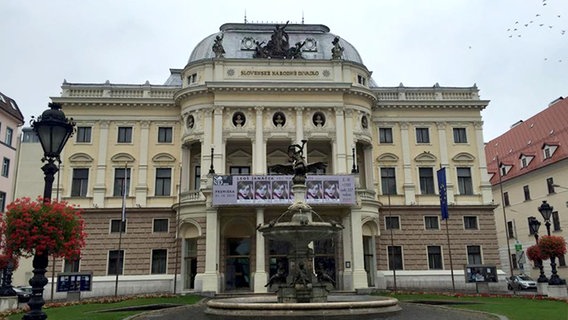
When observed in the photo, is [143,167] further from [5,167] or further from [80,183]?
[5,167]

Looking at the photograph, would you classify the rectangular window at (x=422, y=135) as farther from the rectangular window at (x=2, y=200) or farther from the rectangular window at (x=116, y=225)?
the rectangular window at (x=2, y=200)

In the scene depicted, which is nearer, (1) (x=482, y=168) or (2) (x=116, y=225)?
(2) (x=116, y=225)

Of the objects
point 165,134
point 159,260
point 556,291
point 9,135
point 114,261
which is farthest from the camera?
point 9,135

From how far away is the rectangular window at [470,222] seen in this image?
40.8 metres

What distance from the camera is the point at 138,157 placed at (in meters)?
40.6

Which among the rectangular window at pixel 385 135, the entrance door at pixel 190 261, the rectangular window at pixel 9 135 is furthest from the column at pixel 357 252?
the rectangular window at pixel 9 135

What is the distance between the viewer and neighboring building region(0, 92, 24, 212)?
47.0 meters

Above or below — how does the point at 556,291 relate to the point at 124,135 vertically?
below

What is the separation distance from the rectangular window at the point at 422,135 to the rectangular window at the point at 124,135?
82.2 ft

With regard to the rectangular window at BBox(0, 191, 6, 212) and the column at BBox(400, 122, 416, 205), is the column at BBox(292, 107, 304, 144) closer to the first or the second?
the column at BBox(400, 122, 416, 205)

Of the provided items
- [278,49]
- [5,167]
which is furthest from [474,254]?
[5,167]

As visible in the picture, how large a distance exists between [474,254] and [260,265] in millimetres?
18396

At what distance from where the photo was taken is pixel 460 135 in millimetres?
43125

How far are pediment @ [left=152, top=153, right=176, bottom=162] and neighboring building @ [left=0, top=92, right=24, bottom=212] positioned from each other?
56.9 ft
